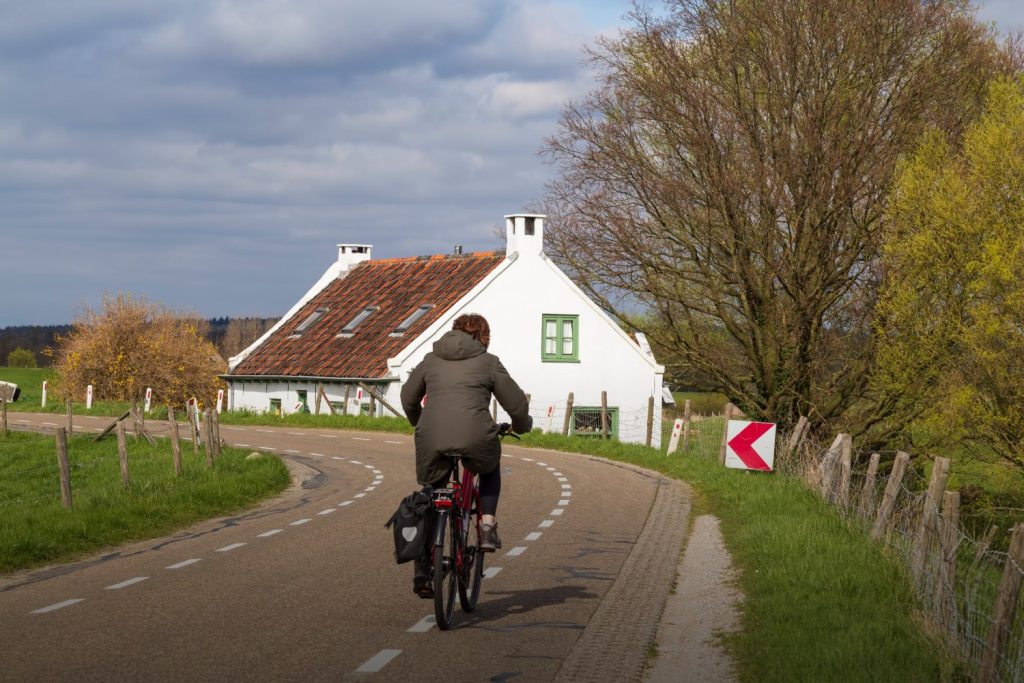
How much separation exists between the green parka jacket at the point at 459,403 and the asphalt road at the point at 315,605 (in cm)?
112

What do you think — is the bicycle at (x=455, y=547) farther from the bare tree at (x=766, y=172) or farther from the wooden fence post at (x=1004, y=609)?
the bare tree at (x=766, y=172)

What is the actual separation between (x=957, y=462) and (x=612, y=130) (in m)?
10.1

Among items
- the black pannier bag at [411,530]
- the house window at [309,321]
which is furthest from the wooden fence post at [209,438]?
the house window at [309,321]

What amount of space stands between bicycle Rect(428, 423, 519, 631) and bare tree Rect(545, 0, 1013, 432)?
1944 cm

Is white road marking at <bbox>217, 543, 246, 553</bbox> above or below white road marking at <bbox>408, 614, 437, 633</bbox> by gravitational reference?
above

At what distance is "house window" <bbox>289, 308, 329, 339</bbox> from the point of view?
166 feet

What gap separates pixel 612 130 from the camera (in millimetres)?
29156

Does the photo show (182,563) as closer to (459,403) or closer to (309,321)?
(459,403)

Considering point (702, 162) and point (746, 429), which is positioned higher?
point (702, 162)

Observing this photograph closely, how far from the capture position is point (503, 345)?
147 ft

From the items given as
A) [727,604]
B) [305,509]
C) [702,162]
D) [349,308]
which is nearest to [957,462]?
[702,162]

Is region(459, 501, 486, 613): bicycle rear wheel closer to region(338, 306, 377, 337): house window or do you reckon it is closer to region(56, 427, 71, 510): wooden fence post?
region(56, 427, 71, 510): wooden fence post

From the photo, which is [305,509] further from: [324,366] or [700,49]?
[324,366]

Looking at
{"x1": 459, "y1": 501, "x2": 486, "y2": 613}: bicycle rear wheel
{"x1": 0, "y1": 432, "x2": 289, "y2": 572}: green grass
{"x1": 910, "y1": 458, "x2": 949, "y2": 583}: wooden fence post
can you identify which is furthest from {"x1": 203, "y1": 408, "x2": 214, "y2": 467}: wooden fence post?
{"x1": 910, "y1": 458, "x2": 949, "y2": 583}: wooden fence post
